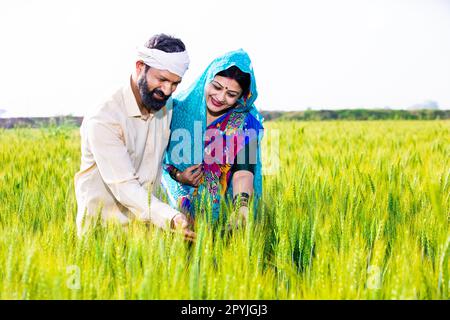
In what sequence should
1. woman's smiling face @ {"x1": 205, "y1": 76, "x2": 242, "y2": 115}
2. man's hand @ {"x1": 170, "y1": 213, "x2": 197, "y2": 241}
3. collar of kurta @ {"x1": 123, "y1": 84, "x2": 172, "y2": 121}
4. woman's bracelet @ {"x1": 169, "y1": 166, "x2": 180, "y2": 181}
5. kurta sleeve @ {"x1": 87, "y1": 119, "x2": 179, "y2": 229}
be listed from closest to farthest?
man's hand @ {"x1": 170, "y1": 213, "x2": 197, "y2": 241} < kurta sleeve @ {"x1": 87, "y1": 119, "x2": 179, "y2": 229} < collar of kurta @ {"x1": 123, "y1": 84, "x2": 172, "y2": 121} < woman's smiling face @ {"x1": 205, "y1": 76, "x2": 242, "y2": 115} < woman's bracelet @ {"x1": 169, "y1": 166, "x2": 180, "y2": 181}

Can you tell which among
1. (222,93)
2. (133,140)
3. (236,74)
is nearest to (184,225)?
(133,140)

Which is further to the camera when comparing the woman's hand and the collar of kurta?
the woman's hand

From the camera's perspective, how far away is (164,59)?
6.59 feet

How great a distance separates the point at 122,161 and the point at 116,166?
0.03 m

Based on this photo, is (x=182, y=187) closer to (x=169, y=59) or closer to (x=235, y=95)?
(x=235, y=95)

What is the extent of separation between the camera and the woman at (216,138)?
2420 mm

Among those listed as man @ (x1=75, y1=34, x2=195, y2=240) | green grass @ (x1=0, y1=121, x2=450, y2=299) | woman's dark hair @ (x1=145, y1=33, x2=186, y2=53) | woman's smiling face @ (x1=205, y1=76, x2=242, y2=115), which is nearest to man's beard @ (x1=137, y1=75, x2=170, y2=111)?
man @ (x1=75, y1=34, x2=195, y2=240)

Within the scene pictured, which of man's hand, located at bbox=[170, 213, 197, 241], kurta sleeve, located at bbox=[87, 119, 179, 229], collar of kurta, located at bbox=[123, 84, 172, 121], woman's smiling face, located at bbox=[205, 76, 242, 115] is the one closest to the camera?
man's hand, located at bbox=[170, 213, 197, 241]

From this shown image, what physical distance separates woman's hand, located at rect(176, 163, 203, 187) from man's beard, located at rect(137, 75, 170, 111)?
17.2 inches

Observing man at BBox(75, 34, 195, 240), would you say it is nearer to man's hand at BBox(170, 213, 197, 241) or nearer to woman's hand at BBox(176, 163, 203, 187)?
man's hand at BBox(170, 213, 197, 241)

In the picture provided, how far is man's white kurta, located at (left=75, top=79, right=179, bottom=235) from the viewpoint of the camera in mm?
1983

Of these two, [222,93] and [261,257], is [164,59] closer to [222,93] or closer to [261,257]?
[222,93]
